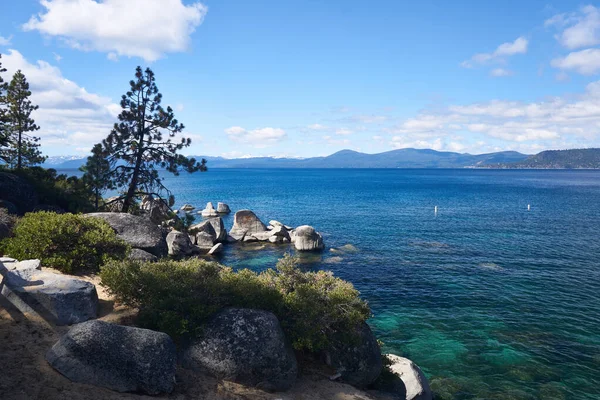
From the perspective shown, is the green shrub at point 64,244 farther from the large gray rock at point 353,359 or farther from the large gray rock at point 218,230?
the large gray rock at point 218,230

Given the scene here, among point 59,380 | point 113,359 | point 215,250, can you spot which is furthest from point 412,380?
point 215,250

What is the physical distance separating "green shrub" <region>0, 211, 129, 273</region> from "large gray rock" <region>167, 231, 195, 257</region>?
21770 mm

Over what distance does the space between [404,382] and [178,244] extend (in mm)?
30228

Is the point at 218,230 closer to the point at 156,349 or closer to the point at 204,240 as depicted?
the point at 204,240

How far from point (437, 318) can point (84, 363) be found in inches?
903

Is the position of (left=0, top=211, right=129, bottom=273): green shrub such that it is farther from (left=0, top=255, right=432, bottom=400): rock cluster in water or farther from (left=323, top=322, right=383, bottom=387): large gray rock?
(left=323, top=322, right=383, bottom=387): large gray rock

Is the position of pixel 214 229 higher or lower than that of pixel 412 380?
higher

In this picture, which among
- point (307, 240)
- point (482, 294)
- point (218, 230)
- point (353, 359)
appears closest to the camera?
point (353, 359)

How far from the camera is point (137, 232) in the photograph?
74.5 feet

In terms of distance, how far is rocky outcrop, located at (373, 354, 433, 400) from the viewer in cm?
1561

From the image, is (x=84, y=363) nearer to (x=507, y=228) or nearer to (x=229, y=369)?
(x=229, y=369)

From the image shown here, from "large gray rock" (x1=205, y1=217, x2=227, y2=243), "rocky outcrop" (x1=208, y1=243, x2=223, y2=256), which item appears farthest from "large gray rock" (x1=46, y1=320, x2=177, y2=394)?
"large gray rock" (x1=205, y1=217, x2=227, y2=243)

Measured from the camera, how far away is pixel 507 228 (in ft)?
192

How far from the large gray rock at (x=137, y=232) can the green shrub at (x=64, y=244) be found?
10.7 feet
